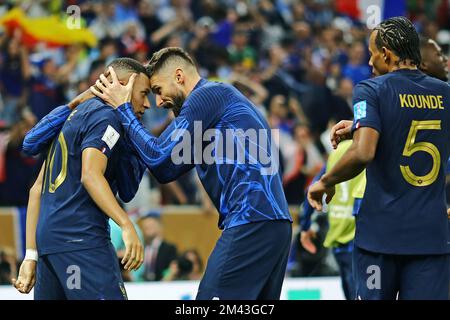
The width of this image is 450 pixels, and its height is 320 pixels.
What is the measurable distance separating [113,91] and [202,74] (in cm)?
715

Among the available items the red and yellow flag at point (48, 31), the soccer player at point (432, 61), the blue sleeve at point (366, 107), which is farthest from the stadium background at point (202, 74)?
the blue sleeve at point (366, 107)

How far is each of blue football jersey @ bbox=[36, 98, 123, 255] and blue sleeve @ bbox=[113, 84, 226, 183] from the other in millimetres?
120

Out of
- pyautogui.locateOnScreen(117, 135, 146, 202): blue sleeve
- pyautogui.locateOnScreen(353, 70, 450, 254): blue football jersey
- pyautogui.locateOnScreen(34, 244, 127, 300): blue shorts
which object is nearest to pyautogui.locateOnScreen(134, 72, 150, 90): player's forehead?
pyautogui.locateOnScreen(117, 135, 146, 202): blue sleeve

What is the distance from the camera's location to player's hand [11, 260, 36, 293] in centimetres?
548

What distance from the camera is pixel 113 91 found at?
542 centimetres

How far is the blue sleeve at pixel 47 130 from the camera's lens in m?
5.55

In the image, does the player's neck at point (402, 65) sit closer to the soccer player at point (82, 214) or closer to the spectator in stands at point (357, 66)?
the soccer player at point (82, 214)

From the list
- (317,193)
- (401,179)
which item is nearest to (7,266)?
(317,193)

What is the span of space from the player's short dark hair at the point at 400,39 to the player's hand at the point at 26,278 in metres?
2.57

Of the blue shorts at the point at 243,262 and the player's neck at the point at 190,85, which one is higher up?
the player's neck at the point at 190,85

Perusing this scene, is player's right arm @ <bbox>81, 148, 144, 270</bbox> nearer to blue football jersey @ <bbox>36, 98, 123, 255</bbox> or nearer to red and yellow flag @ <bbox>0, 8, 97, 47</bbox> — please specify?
blue football jersey @ <bbox>36, 98, 123, 255</bbox>

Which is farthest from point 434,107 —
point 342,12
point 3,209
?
point 342,12
